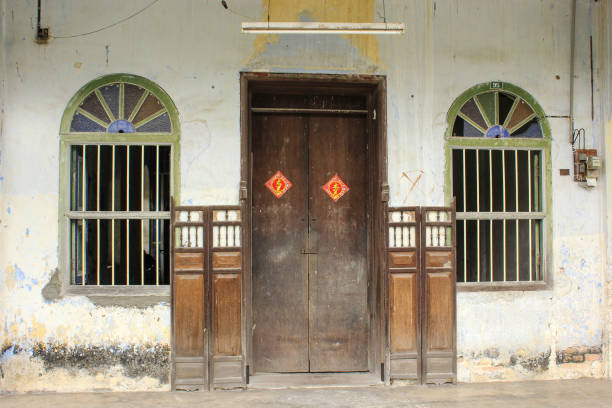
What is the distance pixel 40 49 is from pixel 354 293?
11.9 ft

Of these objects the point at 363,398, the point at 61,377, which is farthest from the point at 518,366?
the point at 61,377

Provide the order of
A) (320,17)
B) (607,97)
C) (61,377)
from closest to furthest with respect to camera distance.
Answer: (61,377), (320,17), (607,97)

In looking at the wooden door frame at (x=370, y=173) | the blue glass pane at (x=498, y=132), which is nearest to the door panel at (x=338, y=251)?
the wooden door frame at (x=370, y=173)

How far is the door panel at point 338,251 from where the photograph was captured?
16.6ft

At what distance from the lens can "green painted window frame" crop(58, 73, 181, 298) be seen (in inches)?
181

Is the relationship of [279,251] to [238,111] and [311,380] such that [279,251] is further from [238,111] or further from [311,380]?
[238,111]

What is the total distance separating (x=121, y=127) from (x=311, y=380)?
113 inches

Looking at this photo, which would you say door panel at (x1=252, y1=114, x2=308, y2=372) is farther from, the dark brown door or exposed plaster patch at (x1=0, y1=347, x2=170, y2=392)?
exposed plaster patch at (x1=0, y1=347, x2=170, y2=392)

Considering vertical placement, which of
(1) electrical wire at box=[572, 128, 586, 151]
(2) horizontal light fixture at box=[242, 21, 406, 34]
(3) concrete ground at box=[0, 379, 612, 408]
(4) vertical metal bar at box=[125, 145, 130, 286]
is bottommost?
(3) concrete ground at box=[0, 379, 612, 408]

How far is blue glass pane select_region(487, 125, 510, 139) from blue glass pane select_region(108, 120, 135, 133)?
3298 millimetres

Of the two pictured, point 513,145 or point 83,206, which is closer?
point 83,206

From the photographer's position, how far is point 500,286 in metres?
4.88

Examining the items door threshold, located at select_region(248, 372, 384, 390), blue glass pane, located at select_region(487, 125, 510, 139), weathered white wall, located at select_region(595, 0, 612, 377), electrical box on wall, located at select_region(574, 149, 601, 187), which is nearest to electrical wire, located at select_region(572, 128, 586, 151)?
electrical box on wall, located at select_region(574, 149, 601, 187)

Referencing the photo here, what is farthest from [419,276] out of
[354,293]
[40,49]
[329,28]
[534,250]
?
[40,49]
